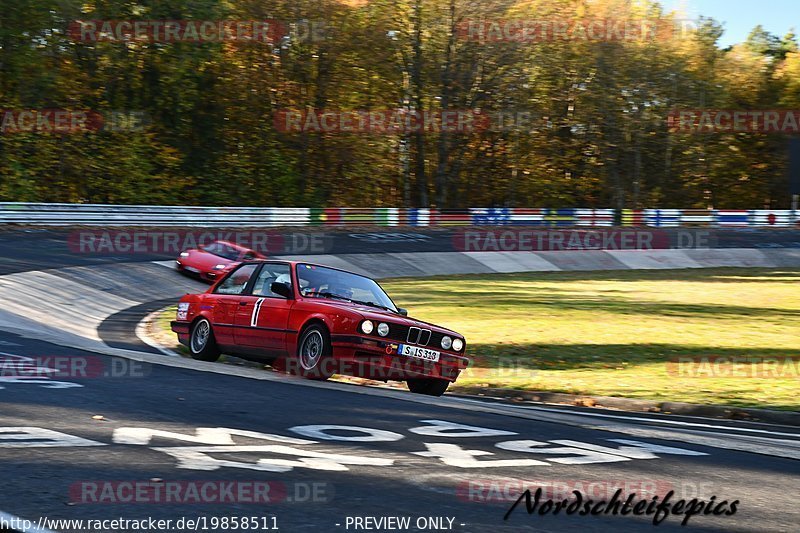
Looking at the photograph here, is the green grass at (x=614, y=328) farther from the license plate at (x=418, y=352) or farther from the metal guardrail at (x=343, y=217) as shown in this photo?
the metal guardrail at (x=343, y=217)

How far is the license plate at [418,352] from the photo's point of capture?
37.6ft

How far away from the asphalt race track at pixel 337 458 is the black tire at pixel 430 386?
124cm

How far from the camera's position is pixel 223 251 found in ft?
93.5

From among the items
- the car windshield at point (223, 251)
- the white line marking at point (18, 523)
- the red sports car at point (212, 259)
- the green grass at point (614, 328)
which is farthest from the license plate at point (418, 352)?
the car windshield at point (223, 251)

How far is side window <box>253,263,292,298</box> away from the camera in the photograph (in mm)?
12672

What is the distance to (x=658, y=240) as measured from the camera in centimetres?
4722

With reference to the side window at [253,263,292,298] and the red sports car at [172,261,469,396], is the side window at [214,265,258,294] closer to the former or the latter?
the red sports car at [172,261,469,396]

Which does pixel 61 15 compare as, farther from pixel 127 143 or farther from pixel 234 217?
pixel 234 217

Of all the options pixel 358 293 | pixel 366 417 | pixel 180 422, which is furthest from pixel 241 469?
pixel 358 293

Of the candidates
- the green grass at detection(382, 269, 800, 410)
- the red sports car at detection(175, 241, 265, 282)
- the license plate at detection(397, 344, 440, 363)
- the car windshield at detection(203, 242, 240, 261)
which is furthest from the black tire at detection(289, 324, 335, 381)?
the car windshield at detection(203, 242, 240, 261)

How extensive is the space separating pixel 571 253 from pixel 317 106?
797 inches

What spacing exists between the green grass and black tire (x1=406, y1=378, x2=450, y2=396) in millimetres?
1327

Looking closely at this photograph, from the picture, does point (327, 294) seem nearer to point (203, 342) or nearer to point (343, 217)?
point (203, 342)

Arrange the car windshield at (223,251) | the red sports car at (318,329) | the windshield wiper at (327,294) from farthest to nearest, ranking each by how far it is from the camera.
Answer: the car windshield at (223,251), the windshield wiper at (327,294), the red sports car at (318,329)
